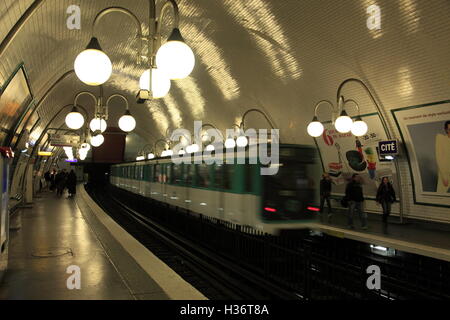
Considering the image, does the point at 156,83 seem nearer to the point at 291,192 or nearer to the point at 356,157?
the point at 291,192

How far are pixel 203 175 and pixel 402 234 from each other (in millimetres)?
6416

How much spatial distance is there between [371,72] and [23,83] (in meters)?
10.1

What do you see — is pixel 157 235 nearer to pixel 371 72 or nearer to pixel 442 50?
pixel 371 72

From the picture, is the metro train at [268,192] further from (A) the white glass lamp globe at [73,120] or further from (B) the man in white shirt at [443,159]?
(A) the white glass lamp globe at [73,120]

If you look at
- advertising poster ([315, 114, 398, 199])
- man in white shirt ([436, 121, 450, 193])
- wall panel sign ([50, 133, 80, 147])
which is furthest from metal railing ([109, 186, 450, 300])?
wall panel sign ([50, 133, 80, 147])

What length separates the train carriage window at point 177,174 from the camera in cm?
1513

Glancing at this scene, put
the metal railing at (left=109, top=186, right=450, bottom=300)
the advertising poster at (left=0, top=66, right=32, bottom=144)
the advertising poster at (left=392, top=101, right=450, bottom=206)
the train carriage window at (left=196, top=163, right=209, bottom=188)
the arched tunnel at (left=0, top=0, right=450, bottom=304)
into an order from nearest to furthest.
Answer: the metal railing at (left=109, top=186, right=450, bottom=300) → the advertising poster at (left=0, top=66, right=32, bottom=144) → the arched tunnel at (left=0, top=0, right=450, bottom=304) → the advertising poster at (left=392, top=101, right=450, bottom=206) → the train carriage window at (left=196, top=163, right=209, bottom=188)

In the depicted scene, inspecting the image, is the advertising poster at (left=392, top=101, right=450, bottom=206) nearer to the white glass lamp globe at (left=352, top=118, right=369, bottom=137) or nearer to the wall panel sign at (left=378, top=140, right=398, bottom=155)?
the wall panel sign at (left=378, top=140, right=398, bottom=155)

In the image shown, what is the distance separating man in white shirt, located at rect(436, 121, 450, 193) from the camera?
1108 centimetres

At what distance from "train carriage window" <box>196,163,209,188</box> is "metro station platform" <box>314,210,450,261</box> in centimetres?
388

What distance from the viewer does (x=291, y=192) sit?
10250 millimetres

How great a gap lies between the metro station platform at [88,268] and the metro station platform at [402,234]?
601 centimetres

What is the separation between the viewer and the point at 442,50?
927 centimetres

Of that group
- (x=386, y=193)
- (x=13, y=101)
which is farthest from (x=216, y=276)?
(x=386, y=193)
